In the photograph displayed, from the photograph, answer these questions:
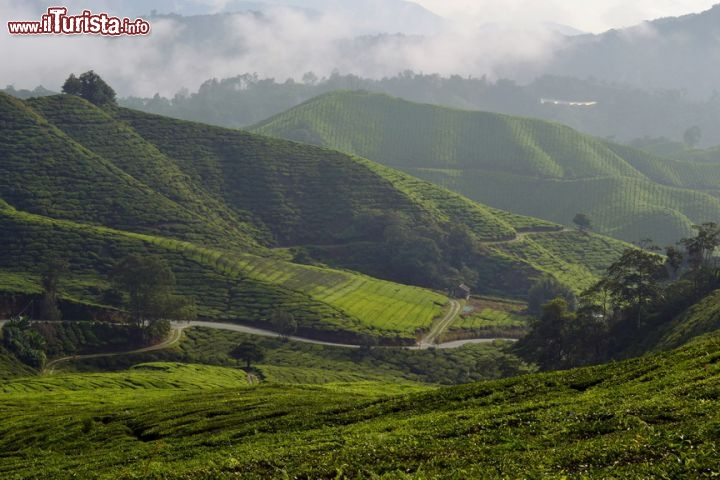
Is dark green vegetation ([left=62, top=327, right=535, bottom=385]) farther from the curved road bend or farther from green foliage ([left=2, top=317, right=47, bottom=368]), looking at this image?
green foliage ([left=2, top=317, right=47, bottom=368])

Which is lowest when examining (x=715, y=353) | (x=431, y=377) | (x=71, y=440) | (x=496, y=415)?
(x=431, y=377)

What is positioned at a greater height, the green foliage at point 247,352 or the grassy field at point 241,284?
the grassy field at point 241,284

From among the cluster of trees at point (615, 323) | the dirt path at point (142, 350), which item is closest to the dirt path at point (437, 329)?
the cluster of trees at point (615, 323)

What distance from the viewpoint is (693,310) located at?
370 ft

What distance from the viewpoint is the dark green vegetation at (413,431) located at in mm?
33125

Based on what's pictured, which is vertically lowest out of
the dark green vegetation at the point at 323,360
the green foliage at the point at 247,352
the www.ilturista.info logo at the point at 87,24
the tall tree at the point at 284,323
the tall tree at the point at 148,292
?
the dark green vegetation at the point at 323,360

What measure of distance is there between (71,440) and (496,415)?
37.4 meters

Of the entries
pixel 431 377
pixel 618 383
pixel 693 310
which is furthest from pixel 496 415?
pixel 431 377

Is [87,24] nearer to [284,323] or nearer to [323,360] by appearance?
[284,323]

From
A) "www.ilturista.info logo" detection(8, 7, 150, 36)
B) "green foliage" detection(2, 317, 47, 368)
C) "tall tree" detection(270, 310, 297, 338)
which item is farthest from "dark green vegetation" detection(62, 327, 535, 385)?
"www.ilturista.info logo" detection(8, 7, 150, 36)

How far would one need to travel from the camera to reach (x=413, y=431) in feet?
147

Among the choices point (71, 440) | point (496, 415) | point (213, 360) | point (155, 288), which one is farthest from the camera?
point (155, 288)

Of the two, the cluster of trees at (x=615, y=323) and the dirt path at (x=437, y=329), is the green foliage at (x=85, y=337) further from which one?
the cluster of trees at (x=615, y=323)

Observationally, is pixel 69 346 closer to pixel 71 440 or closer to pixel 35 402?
pixel 35 402
